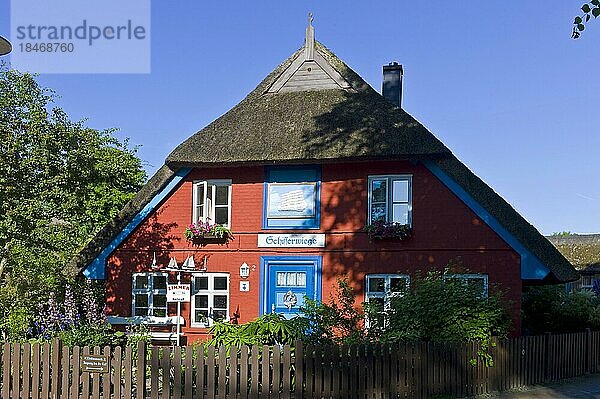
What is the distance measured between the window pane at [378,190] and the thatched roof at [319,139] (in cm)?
108

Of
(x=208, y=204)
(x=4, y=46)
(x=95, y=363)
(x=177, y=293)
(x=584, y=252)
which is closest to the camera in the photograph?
(x=4, y=46)

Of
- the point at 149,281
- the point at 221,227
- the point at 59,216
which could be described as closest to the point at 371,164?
the point at 221,227

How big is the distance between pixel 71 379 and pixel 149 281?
9.85 metres

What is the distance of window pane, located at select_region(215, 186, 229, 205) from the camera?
2183cm

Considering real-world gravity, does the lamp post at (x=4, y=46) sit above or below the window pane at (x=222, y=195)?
above

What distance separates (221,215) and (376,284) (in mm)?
4568

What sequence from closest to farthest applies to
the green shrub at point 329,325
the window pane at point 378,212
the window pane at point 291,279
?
the green shrub at point 329,325 < the window pane at point 378,212 < the window pane at point 291,279

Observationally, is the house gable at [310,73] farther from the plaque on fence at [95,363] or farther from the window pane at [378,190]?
the plaque on fence at [95,363]

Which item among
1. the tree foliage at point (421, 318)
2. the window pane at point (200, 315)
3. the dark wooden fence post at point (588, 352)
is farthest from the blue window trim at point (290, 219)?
the dark wooden fence post at point (588, 352)

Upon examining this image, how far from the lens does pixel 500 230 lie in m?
19.3

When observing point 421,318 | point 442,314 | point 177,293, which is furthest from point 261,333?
point 177,293

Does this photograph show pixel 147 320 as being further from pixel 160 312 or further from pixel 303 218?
pixel 303 218

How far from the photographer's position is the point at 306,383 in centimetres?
1224

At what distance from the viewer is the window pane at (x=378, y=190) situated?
2058 cm
